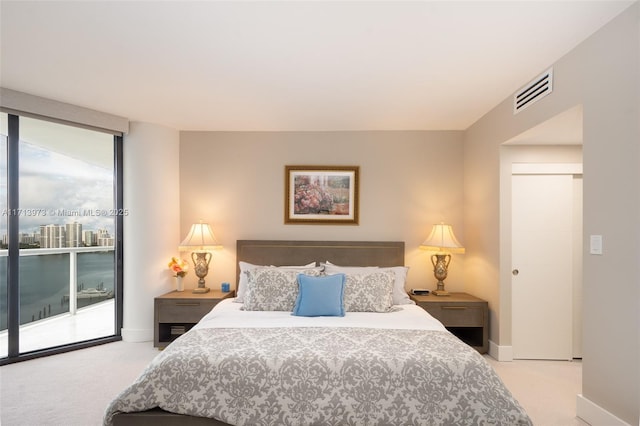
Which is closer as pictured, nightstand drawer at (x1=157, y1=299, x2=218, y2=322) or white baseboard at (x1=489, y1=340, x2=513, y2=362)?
white baseboard at (x1=489, y1=340, x2=513, y2=362)

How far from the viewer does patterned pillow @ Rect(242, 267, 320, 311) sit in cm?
340

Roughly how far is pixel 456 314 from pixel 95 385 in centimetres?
345

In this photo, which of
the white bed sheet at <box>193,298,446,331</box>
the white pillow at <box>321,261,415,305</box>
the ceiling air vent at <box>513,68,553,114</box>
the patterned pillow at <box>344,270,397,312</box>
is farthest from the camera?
the white pillow at <box>321,261,415,305</box>

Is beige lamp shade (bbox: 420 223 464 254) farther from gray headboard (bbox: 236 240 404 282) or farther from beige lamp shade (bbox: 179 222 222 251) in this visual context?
beige lamp shade (bbox: 179 222 222 251)

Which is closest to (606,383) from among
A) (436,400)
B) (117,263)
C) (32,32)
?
(436,400)

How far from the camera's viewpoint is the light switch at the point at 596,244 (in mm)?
2293

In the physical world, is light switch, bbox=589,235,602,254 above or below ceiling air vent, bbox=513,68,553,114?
below

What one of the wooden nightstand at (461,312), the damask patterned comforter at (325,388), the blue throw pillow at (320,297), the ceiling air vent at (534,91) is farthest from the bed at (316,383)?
the ceiling air vent at (534,91)

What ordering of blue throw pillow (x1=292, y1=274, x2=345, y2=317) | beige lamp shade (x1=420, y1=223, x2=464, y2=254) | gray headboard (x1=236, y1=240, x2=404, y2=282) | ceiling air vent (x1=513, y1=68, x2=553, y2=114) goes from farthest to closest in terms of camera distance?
1. gray headboard (x1=236, y1=240, x2=404, y2=282)
2. beige lamp shade (x1=420, y1=223, x2=464, y2=254)
3. blue throw pillow (x1=292, y1=274, x2=345, y2=317)
4. ceiling air vent (x1=513, y1=68, x2=553, y2=114)

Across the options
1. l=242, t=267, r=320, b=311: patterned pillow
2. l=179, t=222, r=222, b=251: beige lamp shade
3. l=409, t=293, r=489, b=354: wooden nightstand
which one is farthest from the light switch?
l=179, t=222, r=222, b=251: beige lamp shade

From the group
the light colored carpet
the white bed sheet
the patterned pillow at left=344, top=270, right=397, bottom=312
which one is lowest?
the light colored carpet

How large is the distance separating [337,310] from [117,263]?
8.98 feet

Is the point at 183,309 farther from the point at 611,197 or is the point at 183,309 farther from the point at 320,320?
the point at 611,197

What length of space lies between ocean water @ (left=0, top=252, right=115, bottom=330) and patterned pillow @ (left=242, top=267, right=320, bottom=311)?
189cm
